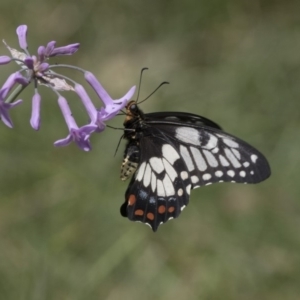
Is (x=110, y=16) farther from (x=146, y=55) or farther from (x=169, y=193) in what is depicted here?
(x=169, y=193)

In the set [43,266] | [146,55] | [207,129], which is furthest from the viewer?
[146,55]

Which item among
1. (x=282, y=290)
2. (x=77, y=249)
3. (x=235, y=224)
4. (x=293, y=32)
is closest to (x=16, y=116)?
(x=77, y=249)

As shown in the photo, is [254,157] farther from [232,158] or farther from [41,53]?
[41,53]

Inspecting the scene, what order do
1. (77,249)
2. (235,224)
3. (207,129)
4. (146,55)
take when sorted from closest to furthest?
(207,129)
(77,249)
(235,224)
(146,55)

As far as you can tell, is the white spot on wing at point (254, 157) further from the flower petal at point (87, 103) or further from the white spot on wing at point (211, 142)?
the flower petal at point (87, 103)

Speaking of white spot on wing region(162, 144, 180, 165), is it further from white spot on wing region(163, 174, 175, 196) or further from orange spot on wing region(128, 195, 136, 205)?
orange spot on wing region(128, 195, 136, 205)

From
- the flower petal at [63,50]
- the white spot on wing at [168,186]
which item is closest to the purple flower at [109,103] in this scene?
the flower petal at [63,50]

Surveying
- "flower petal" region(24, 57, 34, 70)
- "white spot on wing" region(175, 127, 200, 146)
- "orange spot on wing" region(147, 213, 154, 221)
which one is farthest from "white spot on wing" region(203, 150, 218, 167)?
"flower petal" region(24, 57, 34, 70)
